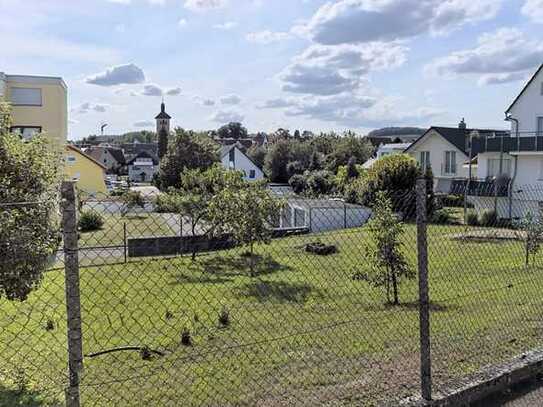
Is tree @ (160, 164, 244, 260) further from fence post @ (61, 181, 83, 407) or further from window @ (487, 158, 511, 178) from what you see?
window @ (487, 158, 511, 178)

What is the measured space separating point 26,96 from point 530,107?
27.2 meters

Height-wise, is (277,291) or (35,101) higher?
(35,101)

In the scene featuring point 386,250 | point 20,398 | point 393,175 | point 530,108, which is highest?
point 530,108

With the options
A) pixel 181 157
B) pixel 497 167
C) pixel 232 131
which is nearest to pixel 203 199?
pixel 497 167

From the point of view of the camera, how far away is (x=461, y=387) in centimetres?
421

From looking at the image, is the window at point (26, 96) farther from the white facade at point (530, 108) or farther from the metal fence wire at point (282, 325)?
the white facade at point (530, 108)

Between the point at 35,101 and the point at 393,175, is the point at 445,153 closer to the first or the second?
the point at 393,175

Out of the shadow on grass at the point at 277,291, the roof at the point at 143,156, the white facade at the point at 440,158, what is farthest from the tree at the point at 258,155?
the shadow on grass at the point at 277,291

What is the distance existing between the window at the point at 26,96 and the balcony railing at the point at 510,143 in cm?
2466

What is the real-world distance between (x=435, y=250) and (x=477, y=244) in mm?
1575

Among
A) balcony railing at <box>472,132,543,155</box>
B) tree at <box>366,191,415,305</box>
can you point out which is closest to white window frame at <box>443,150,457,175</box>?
balcony railing at <box>472,132,543,155</box>

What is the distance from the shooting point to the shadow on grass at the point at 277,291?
11.0 meters

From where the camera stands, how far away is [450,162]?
37406 millimetres

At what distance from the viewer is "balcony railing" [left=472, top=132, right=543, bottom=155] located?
2762 centimetres
